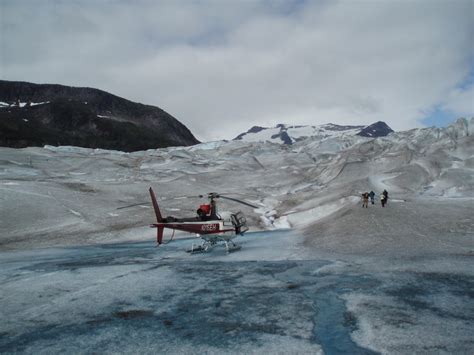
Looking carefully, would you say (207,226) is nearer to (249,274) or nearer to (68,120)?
(249,274)

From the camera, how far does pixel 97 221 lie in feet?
86.1

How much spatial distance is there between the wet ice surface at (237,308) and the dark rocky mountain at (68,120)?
132 m

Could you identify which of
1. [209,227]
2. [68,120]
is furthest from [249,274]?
[68,120]

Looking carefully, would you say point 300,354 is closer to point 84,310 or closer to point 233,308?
point 233,308

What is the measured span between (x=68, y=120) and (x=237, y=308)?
17265 cm

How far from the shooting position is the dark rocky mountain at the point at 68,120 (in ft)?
450

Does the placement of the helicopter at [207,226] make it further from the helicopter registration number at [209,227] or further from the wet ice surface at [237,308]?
the wet ice surface at [237,308]

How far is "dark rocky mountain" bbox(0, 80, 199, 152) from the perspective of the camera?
13715 centimetres

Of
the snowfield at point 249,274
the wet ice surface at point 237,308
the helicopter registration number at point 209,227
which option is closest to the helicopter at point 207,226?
the helicopter registration number at point 209,227

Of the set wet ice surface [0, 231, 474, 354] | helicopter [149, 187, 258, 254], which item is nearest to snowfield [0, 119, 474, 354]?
wet ice surface [0, 231, 474, 354]

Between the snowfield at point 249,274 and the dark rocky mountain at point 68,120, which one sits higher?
the dark rocky mountain at point 68,120

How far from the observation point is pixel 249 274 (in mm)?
12766

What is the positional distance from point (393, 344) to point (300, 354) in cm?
159

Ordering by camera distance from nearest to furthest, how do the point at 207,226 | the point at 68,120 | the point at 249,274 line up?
the point at 249,274
the point at 207,226
the point at 68,120
